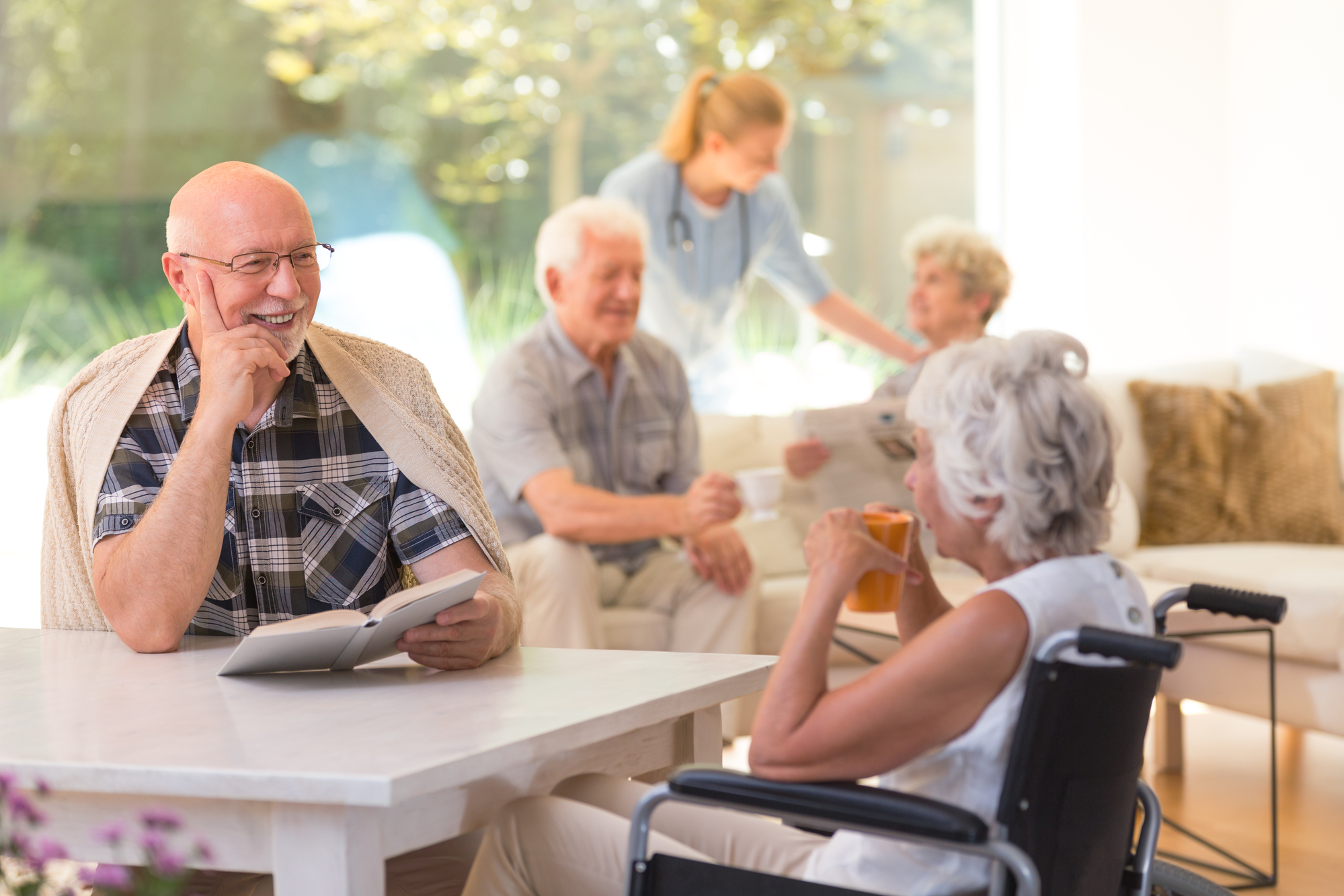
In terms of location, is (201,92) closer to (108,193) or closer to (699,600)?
(108,193)

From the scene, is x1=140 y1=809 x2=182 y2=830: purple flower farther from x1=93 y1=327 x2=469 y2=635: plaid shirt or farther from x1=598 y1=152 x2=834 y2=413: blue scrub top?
x1=598 y1=152 x2=834 y2=413: blue scrub top

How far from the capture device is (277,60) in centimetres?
429

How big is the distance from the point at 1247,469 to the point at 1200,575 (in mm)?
514

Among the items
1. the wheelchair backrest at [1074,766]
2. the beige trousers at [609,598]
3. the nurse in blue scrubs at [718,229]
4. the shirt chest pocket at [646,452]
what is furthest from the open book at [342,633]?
the nurse in blue scrubs at [718,229]

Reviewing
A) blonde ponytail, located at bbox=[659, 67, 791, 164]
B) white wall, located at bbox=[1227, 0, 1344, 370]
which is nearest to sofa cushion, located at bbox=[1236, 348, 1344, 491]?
white wall, located at bbox=[1227, 0, 1344, 370]

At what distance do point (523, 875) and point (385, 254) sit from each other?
347 centimetres

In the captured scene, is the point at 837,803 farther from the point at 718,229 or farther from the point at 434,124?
the point at 434,124

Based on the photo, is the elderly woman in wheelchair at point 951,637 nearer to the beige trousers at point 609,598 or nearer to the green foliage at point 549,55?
the beige trousers at point 609,598

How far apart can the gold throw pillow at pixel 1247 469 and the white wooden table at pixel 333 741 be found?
2452mm

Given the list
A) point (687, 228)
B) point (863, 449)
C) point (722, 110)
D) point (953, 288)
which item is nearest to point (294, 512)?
point (863, 449)

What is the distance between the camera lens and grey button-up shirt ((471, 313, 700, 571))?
2.93m

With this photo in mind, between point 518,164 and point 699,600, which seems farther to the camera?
point 518,164

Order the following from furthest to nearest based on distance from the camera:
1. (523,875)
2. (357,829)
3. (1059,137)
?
(1059,137), (523,875), (357,829)

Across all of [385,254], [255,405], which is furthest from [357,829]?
[385,254]
